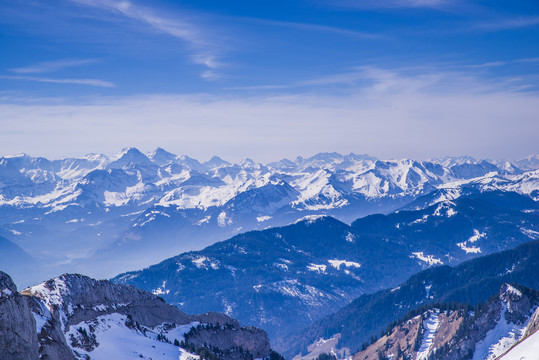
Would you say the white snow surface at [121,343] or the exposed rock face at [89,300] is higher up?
the exposed rock face at [89,300]

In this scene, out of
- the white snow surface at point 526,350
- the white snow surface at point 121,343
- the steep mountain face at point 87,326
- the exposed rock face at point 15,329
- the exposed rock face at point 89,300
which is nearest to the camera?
the exposed rock face at point 15,329

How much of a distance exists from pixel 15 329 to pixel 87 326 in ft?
212

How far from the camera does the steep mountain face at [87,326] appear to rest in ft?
307

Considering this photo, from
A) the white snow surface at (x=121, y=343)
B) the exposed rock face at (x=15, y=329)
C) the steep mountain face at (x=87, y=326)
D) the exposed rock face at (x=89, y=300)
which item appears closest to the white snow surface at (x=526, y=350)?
the exposed rock face at (x=15, y=329)

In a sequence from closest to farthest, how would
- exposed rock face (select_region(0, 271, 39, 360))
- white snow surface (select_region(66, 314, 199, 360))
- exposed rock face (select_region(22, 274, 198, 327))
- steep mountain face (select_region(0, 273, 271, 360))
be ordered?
exposed rock face (select_region(0, 271, 39, 360))
steep mountain face (select_region(0, 273, 271, 360))
white snow surface (select_region(66, 314, 199, 360))
exposed rock face (select_region(22, 274, 198, 327))

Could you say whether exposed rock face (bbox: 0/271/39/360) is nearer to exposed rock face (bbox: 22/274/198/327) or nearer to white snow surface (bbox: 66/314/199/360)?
white snow surface (bbox: 66/314/199/360)

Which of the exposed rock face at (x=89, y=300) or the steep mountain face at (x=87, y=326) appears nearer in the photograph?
the steep mountain face at (x=87, y=326)

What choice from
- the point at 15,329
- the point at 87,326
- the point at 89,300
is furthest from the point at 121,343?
the point at 15,329

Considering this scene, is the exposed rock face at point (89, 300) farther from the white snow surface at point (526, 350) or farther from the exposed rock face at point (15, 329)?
the white snow surface at point (526, 350)

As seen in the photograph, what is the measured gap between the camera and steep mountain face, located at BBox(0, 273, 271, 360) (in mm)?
93625

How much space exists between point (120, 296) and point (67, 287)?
84.9 feet

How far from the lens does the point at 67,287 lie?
16338cm

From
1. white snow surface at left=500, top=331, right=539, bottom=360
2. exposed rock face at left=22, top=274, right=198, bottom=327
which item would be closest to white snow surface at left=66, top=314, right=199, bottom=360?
exposed rock face at left=22, top=274, right=198, bottom=327

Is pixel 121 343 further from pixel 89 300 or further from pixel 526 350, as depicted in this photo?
pixel 526 350
